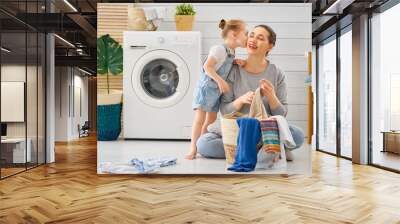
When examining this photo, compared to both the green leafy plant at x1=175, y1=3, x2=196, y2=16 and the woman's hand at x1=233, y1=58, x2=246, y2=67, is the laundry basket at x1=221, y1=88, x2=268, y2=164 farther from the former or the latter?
the green leafy plant at x1=175, y1=3, x2=196, y2=16

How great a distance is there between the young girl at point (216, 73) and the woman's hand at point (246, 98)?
152 millimetres

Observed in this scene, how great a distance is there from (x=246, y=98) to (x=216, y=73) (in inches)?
13.8

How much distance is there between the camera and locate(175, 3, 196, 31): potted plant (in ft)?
12.4

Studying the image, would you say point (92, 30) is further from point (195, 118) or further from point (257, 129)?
point (257, 129)

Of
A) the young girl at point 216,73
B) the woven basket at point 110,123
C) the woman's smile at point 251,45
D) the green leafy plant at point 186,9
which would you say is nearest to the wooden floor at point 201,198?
the woven basket at point 110,123

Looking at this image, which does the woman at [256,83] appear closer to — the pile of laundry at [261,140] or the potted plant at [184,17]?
the pile of laundry at [261,140]

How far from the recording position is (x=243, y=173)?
374 centimetres

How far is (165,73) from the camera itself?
390 cm

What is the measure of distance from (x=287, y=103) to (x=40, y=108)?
330cm

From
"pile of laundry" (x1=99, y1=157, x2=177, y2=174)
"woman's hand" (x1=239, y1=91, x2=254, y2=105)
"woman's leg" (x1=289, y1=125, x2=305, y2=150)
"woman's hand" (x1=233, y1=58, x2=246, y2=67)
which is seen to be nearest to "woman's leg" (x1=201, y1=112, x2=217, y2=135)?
"woman's hand" (x1=239, y1=91, x2=254, y2=105)

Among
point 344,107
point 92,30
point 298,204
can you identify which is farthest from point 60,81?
point 298,204

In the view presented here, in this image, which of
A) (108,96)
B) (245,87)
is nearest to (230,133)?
(245,87)

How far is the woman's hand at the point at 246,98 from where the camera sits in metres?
3.63

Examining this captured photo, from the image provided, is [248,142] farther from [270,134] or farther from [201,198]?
[201,198]
